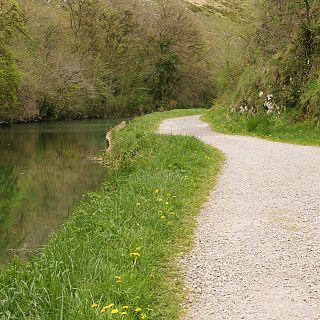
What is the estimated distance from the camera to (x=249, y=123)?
72.3 feet

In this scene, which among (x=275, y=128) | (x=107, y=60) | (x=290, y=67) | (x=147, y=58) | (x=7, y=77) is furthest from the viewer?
(x=147, y=58)

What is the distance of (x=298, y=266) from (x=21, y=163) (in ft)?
56.1

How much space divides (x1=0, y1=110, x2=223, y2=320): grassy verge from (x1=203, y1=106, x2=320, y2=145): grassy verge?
8.94m

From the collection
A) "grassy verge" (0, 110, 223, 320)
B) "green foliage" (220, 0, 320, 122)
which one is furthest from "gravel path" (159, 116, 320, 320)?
"green foliage" (220, 0, 320, 122)

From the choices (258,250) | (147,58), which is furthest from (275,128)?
(147,58)

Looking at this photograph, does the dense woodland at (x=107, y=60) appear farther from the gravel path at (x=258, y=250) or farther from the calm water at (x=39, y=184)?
the gravel path at (x=258, y=250)

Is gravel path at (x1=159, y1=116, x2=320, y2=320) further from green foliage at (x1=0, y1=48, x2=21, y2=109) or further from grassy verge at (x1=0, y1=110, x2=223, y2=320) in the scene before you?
green foliage at (x1=0, y1=48, x2=21, y2=109)

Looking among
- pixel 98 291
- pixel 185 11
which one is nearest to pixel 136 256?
pixel 98 291

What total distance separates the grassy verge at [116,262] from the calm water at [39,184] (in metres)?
1.97

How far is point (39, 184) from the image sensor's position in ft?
52.6

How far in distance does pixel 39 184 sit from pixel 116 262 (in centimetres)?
1125

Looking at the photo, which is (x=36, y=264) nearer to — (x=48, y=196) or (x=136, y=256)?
(x=136, y=256)

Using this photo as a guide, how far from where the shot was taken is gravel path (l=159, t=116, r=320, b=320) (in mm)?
4590

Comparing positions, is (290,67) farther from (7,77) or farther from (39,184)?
(7,77)
